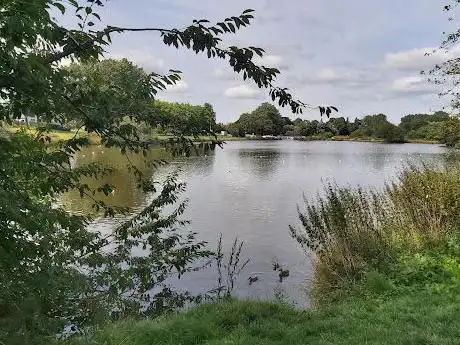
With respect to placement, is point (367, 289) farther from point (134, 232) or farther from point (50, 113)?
point (50, 113)

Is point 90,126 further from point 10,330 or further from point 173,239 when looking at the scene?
point 173,239

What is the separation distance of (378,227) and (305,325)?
549 centimetres

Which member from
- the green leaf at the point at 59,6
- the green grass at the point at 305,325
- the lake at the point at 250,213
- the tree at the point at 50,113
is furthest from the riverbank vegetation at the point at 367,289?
the green leaf at the point at 59,6

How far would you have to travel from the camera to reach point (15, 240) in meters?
2.49

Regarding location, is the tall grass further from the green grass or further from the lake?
the green grass

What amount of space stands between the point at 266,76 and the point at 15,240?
5.26 ft

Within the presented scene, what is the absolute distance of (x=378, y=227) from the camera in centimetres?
1110

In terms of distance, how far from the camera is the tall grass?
9.50m

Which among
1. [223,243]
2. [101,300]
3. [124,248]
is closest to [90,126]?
[101,300]

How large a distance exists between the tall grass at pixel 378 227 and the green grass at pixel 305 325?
208cm

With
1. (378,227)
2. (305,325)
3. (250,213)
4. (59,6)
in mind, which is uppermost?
(59,6)

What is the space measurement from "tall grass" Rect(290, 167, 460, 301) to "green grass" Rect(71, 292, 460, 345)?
6.83 ft

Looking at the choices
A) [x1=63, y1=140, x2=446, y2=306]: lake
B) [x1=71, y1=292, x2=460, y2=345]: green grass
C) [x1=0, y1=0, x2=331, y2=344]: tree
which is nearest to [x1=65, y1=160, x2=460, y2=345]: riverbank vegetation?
[x1=71, y1=292, x2=460, y2=345]: green grass

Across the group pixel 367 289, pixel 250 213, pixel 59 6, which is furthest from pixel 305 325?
pixel 250 213
